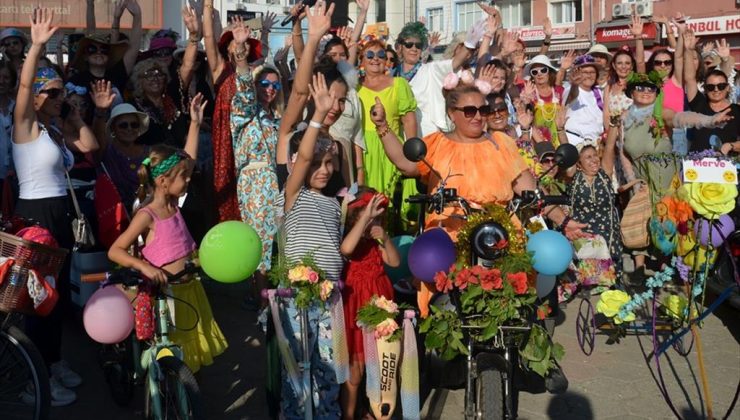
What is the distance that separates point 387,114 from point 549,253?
2.97 m

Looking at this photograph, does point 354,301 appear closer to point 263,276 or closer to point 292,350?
point 292,350

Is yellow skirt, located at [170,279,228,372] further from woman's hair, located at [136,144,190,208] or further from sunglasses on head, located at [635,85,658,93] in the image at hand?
sunglasses on head, located at [635,85,658,93]

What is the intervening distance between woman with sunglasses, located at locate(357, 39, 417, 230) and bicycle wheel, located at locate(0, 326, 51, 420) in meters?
3.19

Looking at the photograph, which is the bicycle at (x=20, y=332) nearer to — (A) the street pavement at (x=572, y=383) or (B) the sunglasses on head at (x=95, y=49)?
(A) the street pavement at (x=572, y=383)

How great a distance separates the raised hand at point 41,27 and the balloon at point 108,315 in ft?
5.14

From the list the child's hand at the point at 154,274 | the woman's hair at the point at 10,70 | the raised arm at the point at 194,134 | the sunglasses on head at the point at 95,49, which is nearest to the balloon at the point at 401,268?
the raised arm at the point at 194,134

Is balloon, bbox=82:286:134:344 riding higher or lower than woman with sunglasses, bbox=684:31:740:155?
lower

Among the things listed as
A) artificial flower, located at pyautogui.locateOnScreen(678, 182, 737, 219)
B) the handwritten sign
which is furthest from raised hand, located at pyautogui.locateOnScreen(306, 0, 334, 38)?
artificial flower, located at pyautogui.locateOnScreen(678, 182, 737, 219)

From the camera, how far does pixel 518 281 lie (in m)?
4.47

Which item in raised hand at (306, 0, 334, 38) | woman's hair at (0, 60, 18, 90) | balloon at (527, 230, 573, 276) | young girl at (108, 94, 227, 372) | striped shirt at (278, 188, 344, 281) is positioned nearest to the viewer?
balloon at (527, 230, 573, 276)

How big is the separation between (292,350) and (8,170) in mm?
2922

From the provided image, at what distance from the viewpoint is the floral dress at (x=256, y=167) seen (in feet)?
24.8

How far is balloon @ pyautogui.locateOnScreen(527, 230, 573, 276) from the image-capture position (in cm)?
479

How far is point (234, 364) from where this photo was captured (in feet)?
21.7
